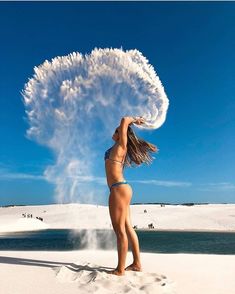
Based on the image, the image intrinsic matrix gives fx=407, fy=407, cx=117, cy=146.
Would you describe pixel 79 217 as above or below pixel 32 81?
above

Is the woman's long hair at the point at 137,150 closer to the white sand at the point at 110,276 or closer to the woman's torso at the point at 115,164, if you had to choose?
the woman's torso at the point at 115,164

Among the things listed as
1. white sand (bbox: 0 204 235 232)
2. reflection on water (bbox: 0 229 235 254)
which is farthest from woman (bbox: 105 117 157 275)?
white sand (bbox: 0 204 235 232)

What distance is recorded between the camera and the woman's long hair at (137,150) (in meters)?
9.62

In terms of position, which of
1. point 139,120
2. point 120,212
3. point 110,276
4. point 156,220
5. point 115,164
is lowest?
point 110,276

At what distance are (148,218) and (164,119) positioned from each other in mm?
61576

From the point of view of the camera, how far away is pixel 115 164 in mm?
9125

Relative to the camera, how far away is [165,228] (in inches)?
2398

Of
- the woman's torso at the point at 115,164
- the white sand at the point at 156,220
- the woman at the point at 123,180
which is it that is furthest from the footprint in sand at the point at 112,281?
the white sand at the point at 156,220

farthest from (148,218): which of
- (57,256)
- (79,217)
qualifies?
(57,256)

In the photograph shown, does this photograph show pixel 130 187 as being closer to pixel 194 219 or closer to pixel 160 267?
pixel 160 267

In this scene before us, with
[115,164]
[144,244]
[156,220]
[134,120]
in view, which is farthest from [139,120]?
[156,220]

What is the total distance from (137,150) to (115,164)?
0.78 metres

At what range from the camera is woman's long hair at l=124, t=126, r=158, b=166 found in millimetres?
9617

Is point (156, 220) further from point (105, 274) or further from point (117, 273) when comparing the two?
point (105, 274)
